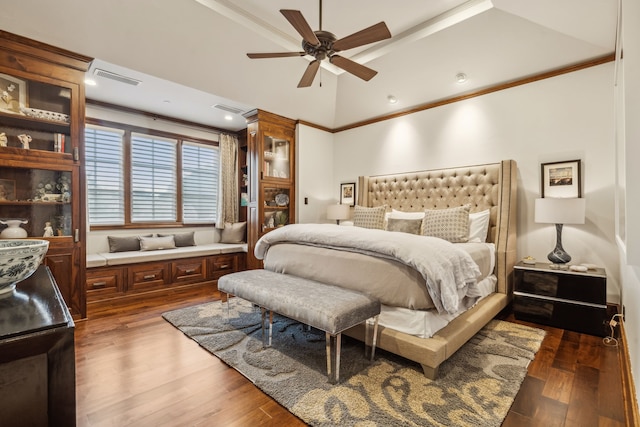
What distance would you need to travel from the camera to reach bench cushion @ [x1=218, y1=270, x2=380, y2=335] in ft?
6.36

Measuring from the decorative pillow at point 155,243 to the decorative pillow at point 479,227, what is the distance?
424cm

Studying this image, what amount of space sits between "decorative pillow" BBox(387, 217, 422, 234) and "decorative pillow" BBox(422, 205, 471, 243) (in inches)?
3.7

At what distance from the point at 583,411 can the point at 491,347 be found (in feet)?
2.50

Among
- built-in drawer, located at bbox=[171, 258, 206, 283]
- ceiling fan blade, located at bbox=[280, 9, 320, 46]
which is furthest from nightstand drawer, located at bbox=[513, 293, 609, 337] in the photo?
built-in drawer, located at bbox=[171, 258, 206, 283]

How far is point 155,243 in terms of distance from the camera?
4535 millimetres

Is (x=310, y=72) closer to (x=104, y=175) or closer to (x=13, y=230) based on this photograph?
(x=13, y=230)

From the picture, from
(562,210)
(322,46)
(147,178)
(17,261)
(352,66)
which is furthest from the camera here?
(147,178)

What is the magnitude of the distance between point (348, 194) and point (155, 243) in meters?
3.20

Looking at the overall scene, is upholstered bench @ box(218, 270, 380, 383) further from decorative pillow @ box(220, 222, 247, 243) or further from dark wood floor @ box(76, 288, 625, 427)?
decorative pillow @ box(220, 222, 247, 243)

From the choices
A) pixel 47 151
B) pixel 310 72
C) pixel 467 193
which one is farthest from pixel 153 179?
pixel 467 193

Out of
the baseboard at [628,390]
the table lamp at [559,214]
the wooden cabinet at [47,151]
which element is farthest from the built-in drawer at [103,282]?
the table lamp at [559,214]

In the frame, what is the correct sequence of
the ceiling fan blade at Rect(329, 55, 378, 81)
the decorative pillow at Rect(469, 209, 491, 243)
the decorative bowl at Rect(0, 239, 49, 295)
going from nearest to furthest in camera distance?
the decorative bowl at Rect(0, 239, 49, 295) → the ceiling fan blade at Rect(329, 55, 378, 81) → the decorative pillow at Rect(469, 209, 491, 243)

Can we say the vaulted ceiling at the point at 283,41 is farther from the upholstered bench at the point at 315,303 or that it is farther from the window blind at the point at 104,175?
the upholstered bench at the point at 315,303

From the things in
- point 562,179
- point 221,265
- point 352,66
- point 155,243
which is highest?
point 352,66
